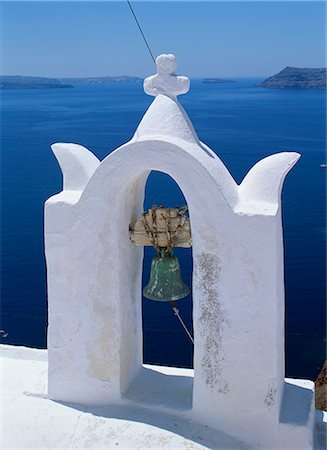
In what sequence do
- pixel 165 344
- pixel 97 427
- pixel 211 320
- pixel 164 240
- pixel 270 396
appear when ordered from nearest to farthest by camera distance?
pixel 270 396 < pixel 211 320 < pixel 97 427 < pixel 164 240 < pixel 165 344

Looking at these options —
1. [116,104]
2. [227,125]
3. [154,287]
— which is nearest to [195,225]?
[154,287]

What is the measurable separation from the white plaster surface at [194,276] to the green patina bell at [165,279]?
0.85ft

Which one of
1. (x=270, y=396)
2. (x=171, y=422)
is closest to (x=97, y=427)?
(x=171, y=422)

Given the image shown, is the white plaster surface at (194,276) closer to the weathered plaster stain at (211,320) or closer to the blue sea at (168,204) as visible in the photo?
the weathered plaster stain at (211,320)

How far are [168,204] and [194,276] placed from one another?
94.4 feet

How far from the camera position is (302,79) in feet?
488

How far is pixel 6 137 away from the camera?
64.5 metres

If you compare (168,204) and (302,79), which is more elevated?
(302,79)

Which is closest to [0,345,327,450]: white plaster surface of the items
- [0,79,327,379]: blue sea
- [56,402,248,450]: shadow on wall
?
[56,402,248,450]: shadow on wall

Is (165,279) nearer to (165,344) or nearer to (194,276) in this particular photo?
(194,276)

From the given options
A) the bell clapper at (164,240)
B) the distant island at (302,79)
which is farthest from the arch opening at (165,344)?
the distant island at (302,79)

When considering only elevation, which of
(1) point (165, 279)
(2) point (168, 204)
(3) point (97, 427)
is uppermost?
(2) point (168, 204)

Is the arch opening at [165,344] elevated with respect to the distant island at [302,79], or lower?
lower

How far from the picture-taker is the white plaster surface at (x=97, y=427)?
17.2ft
